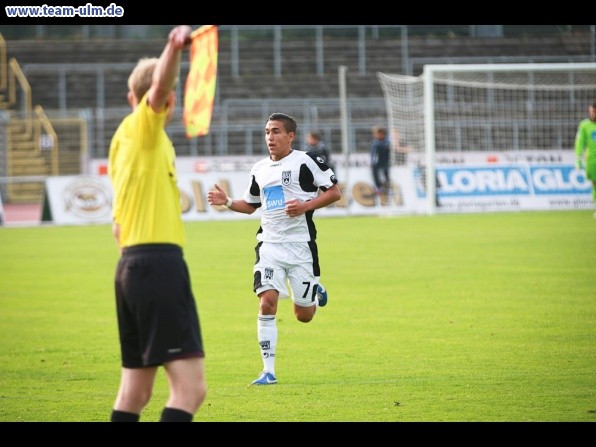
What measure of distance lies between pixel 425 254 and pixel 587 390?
11.2 m

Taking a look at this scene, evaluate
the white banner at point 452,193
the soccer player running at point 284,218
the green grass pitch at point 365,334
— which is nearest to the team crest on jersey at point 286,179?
the soccer player running at point 284,218

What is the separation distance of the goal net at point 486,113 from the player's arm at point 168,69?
2508 cm

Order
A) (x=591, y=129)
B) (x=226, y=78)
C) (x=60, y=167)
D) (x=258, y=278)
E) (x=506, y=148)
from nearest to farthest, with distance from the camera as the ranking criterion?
(x=258, y=278) < (x=591, y=129) < (x=506, y=148) < (x=60, y=167) < (x=226, y=78)

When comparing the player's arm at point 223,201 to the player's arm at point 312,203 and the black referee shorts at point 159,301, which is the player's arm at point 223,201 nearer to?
the player's arm at point 312,203

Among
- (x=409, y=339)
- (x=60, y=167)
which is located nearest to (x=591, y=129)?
(x=409, y=339)

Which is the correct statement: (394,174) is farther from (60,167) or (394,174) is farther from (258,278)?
(258,278)

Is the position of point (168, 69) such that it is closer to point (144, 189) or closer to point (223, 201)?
point (144, 189)

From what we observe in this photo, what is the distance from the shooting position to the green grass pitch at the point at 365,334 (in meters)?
8.24

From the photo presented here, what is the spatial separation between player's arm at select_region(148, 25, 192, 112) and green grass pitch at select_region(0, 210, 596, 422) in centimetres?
302

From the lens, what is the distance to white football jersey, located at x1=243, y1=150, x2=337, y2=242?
9.80m

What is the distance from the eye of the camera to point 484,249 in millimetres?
20188

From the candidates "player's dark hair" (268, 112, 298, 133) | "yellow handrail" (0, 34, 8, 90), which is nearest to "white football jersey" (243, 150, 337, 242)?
"player's dark hair" (268, 112, 298, 133)

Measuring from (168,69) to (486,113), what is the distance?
1384 inches

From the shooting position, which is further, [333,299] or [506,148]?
[506,148]
